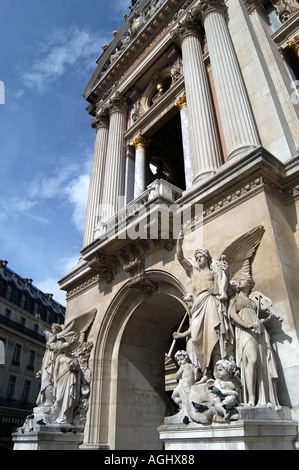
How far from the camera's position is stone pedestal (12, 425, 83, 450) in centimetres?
955

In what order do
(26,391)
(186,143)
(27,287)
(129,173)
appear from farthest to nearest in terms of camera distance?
(27,287) → (26,391) → (129,173) → (186,143)

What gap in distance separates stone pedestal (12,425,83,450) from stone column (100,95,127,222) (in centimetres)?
796

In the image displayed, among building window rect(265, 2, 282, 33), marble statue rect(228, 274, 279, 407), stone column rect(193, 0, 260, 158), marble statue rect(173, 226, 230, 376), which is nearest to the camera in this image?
marble statue rect(228, 274, 279, 407)

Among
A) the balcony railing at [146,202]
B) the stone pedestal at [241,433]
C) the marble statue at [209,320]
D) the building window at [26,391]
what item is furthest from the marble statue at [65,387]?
the building window at [26,391]

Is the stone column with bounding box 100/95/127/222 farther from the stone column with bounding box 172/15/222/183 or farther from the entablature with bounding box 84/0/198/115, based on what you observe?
the stone column with bounding box 172/15/222/183

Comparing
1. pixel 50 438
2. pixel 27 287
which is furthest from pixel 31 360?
pixel 50 438

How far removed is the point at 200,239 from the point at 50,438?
6741mm

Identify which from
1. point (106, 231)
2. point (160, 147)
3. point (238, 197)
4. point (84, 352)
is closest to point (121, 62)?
point (160, 147)

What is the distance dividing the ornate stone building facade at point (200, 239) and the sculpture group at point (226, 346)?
3 centimetres

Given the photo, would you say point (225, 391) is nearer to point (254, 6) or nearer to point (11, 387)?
point (254, 6)

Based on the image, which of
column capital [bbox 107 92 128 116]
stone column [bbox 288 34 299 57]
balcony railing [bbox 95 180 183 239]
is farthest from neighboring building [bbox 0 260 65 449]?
stone column [bbox 288 34 299 57]

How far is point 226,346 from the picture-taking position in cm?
686

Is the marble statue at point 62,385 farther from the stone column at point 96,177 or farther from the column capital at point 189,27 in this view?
the column capital at point 189,27

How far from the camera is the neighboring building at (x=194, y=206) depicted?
8641mm
